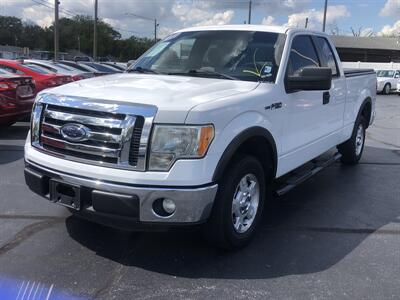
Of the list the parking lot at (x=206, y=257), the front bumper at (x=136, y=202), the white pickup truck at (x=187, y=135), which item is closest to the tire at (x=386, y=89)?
the parking lot at (x=206, y=257)

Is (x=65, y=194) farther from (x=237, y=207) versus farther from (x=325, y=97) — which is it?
(x=325, y=97)

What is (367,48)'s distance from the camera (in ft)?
204

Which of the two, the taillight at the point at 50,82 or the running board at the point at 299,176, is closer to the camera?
the running board at the point at 299,176

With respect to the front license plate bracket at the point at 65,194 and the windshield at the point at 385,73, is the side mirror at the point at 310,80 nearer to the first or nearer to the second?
the front license plate bracket at the point at 65,194

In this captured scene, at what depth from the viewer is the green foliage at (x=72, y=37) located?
10369 centimetres

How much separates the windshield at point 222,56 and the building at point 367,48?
5955 cm

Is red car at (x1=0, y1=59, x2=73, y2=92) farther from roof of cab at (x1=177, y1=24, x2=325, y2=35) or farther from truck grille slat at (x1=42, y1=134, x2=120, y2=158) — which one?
truck grille slat at (x1=42, y1=134, x2=120, y2=158)

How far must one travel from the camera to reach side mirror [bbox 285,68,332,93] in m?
4.45

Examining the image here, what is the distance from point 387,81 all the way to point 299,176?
28268 mm

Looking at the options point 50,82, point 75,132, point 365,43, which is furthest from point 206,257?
point 365,43

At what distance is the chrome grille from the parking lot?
2.87 ft

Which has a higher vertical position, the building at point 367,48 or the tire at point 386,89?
the building at point 367,48

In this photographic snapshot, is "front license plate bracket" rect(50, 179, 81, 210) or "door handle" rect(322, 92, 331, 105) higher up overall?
"door handle" rect(322, 92, 331, 105)

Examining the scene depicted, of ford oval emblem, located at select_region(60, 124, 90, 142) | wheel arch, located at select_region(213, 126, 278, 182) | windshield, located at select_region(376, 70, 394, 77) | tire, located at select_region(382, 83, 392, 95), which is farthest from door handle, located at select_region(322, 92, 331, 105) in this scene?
windshield, located at select_region(376, 70, 394, 77)
